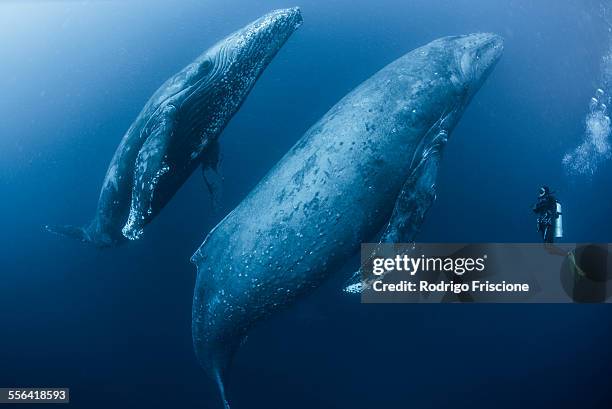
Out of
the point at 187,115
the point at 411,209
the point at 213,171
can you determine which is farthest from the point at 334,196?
the point at 213,171

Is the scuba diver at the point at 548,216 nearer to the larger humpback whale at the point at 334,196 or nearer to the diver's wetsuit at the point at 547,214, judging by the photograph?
the diver's wetsuit at the point at 547,214

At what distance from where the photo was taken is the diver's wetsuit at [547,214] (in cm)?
541

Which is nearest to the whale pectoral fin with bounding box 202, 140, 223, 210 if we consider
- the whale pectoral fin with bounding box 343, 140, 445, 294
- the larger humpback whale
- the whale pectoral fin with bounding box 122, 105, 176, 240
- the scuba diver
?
the whale pectoral fin with bounding box 122, 105, 176, 240

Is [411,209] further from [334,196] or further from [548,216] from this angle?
[548,216]

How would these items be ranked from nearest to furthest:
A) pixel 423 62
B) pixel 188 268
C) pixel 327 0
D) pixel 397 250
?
pixel 397 250
pixel 423 62
pixel 188 268
pixel 327 0

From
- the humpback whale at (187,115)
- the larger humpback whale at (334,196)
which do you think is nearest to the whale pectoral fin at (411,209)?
the larger humpback whale at (334,196)

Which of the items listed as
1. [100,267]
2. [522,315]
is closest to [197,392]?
[100,267]

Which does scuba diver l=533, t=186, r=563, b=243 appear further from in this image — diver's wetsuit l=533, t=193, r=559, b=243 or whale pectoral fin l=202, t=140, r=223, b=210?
whale pectoral fin l=202, t=140, r=223, b=210

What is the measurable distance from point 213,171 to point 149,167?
3.81ft

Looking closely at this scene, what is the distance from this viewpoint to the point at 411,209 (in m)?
3.64

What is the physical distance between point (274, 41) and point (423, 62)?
1763mm

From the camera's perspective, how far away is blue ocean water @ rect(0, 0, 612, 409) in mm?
7613

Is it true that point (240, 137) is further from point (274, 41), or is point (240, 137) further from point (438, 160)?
point (438, 160)

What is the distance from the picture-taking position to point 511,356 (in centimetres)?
1034
